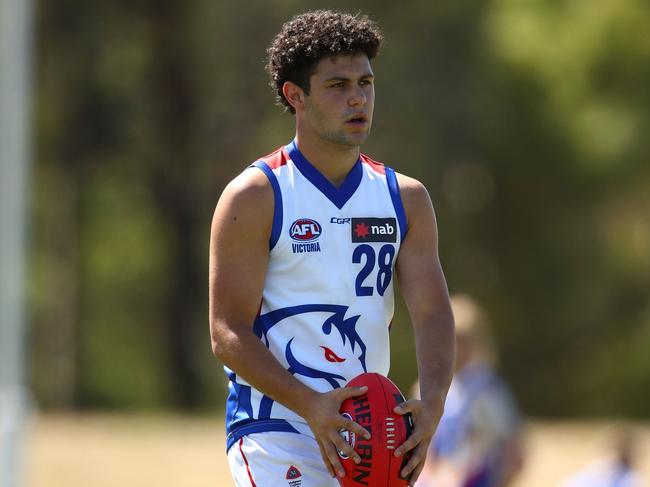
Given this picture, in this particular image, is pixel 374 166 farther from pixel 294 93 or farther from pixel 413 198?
pixel 294 93

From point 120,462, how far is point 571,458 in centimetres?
495

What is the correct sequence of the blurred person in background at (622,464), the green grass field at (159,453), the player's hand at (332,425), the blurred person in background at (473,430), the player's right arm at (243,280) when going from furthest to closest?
the green grass field at (159,453)
the blurred person in background at (622,464)
the blurred person in background at (473,430)
the player's right arm at (243,280)
the player's hand at (332,425)

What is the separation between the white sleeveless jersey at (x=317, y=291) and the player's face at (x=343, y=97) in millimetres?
192

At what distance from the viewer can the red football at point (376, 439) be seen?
12.8 feet

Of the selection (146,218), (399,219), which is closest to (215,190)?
(146,218)

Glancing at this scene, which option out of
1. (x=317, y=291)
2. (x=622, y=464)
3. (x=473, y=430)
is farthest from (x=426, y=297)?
(x=622, y=464)

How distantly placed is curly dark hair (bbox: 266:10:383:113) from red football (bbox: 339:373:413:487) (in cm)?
112

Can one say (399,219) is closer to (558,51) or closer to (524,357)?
(558,51)

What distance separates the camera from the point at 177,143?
955 inches

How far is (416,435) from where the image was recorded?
4000 mm

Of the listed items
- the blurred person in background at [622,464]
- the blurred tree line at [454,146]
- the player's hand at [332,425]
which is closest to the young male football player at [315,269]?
the player's hand at [332,425]

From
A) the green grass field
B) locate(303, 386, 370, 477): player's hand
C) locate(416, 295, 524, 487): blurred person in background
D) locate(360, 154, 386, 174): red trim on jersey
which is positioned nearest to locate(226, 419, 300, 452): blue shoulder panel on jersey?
locate(303, 386, 370, 477): player's hand

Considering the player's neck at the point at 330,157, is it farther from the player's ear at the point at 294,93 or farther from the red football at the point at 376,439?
the red football at the point at 376,439

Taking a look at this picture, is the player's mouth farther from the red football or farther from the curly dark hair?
the red football
